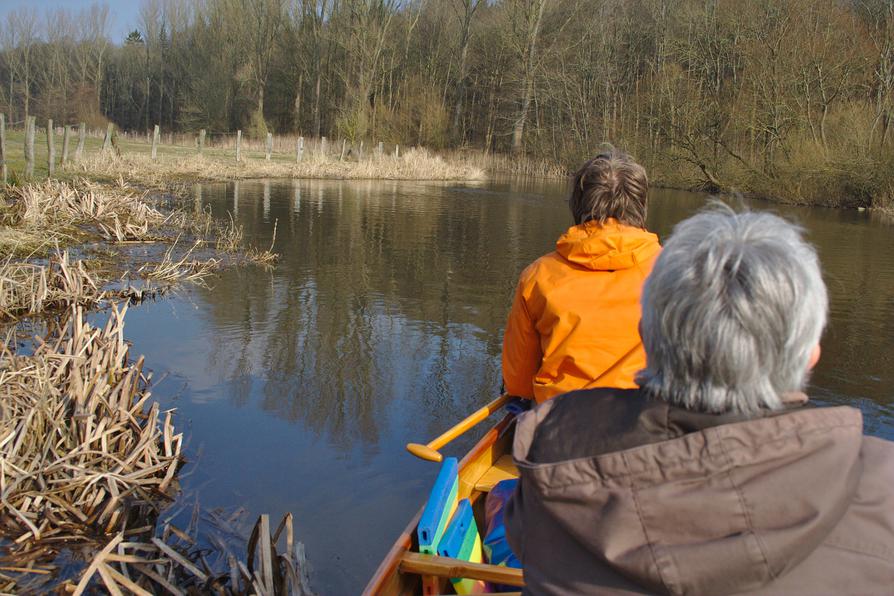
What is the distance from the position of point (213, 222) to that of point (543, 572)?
1394 cm

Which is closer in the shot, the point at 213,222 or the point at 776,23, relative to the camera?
the point at 213,222

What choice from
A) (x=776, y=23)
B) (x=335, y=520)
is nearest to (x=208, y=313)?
(x=335, y=520)

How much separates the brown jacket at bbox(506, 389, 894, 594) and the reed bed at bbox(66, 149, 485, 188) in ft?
65.1

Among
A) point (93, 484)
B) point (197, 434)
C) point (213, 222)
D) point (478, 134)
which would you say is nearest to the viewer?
point (93, 484)

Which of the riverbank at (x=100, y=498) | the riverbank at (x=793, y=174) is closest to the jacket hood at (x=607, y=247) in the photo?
the riverbank at (x=100, y=498)

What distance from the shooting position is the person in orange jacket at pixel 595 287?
2.88 metres

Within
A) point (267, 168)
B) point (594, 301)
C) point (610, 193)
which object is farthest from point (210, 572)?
point (267, 168)

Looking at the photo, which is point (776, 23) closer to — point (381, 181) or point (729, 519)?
point (381, 181)

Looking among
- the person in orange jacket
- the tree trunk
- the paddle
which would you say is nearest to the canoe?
the paddle

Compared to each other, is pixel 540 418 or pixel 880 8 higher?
pixel 880 8

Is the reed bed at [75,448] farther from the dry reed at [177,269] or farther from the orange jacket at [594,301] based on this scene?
the dry reed at [177,269]

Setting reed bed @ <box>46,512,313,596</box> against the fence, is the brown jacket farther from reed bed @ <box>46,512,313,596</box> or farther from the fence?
the fence

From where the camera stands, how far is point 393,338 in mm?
8070

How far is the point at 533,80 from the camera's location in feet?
129
